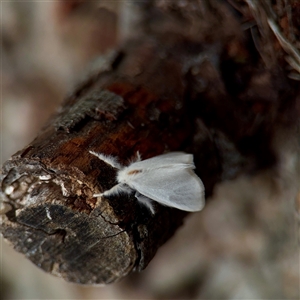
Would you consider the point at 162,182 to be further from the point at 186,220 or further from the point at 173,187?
the point at 186,220

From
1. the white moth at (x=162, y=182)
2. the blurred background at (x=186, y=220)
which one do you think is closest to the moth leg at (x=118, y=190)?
the white moth at (x=162, y=182)

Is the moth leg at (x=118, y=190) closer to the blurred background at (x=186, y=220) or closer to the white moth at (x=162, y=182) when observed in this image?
the white moth at (x=162, y=182)

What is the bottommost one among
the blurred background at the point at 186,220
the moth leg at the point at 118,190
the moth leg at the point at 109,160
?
the blurred background at the point at 186,220

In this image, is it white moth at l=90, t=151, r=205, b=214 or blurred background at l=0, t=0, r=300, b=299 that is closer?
white moth at l=90, t=151, r=205, b=214

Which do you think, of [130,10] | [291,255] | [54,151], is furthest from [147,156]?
[291,255]

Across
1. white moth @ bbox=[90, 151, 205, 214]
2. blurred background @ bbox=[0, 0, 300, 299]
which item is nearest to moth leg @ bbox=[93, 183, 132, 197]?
white moth @ bbox=[90, 151, 205, 214]

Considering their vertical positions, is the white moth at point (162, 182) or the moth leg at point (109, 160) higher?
the moth leg at point (109, 160)

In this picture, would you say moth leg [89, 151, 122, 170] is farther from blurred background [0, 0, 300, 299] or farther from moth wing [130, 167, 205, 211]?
blurred background [0, 0, 300, 299]

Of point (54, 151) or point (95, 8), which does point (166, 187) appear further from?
point (95, 8)
